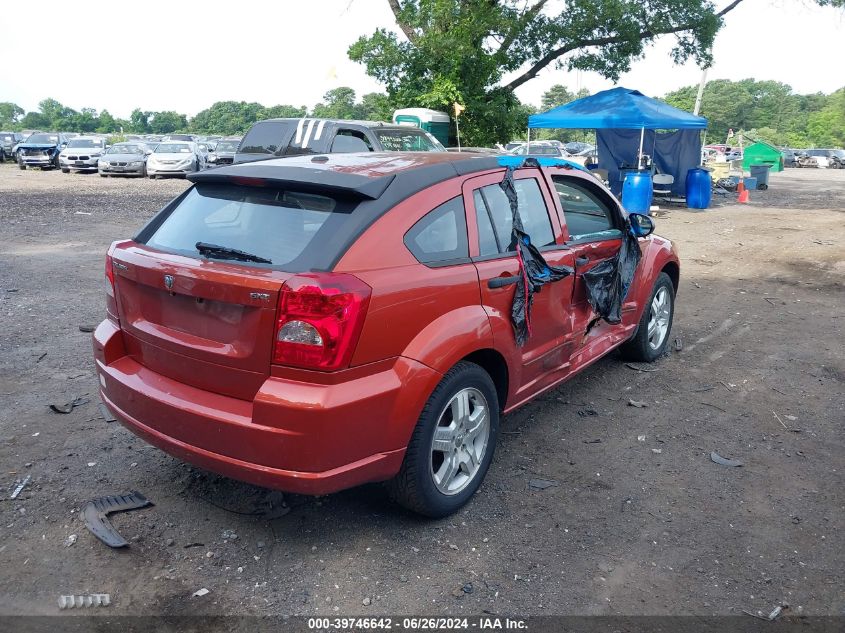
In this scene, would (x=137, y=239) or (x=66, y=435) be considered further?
(x=66, y=435)

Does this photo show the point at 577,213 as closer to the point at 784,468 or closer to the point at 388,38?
the point at 784,468

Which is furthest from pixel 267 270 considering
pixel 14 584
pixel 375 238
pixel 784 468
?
pixel 784 468

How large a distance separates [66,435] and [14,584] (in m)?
1.50

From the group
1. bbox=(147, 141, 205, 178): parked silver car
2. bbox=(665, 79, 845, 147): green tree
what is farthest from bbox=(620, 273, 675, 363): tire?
bbox=(665, 79, 845, 147): green tree

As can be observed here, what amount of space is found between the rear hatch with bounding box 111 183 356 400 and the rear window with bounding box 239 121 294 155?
872cm

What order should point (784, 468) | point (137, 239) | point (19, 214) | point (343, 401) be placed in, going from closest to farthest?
point (343, 401) < point (137, 239) < point (784, 468) < point (19, 214)

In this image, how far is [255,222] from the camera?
3266 millimetres

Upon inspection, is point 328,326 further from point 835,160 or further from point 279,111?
point 279,111

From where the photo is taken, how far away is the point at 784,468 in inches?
163

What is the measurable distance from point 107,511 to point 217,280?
1413 millimetres

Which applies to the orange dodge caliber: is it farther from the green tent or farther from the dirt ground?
the green tent

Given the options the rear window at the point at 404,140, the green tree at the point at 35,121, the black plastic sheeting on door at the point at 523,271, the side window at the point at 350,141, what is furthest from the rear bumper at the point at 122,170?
the green tree at the point at 35,121

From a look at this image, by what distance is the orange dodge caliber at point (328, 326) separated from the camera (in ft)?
9.40

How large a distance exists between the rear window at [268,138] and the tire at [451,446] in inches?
361
